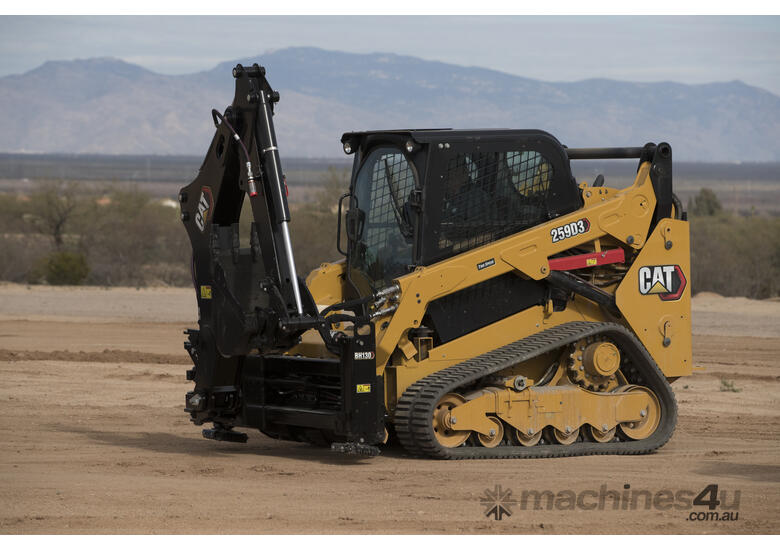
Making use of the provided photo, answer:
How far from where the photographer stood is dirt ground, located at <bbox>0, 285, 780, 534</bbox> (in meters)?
7.94

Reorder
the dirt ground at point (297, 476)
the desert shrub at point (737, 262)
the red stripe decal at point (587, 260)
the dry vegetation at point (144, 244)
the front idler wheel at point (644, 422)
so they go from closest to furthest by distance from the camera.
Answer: the dirt ground at point (297, 476), the red stripe decal at point (587, 260), the front idler wheel at point (644, 422), the desert shrub at point (737, 262), the dry vegetation at point (144, 244)

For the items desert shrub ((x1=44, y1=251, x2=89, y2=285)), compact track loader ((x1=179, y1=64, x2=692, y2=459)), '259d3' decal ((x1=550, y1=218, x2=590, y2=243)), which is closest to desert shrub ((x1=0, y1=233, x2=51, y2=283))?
desert shrub ((x1=44, y1=251, x2=89, y2=285))

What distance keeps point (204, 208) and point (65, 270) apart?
67.6 ft

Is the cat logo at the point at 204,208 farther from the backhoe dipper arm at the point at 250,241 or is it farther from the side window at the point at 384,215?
the side window at the point at 384,215

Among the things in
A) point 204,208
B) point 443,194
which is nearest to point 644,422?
point 443,194

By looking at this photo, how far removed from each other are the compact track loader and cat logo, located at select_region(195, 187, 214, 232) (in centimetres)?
2

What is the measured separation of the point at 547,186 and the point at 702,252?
2233 centimetres

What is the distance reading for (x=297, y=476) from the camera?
9617 millimetres

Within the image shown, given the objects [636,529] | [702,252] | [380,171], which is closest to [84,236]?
[702,252]

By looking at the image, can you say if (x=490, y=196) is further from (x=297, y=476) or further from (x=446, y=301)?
(x=297, y=476)

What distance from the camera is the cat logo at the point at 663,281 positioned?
11.1m

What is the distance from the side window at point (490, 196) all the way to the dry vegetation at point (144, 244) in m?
19.4

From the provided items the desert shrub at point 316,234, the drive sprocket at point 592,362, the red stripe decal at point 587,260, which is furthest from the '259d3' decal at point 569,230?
the desert shrub at point 316,234

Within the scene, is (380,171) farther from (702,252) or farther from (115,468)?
(702,252)
